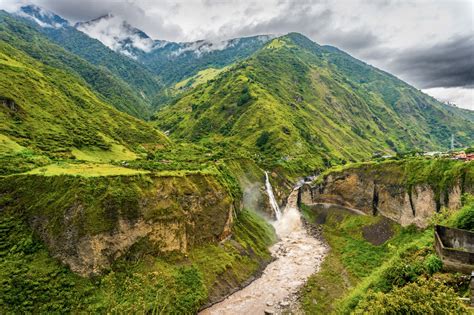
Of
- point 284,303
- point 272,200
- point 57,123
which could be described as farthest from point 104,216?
point 272,200

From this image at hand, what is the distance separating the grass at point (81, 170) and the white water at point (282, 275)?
27513 mm

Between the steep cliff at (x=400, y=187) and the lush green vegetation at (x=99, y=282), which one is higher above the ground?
the steep cliff at (x=400, y=187)

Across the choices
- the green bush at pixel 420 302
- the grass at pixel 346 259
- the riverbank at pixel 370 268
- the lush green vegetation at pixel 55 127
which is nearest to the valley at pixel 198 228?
the green bush at pixel 420 302

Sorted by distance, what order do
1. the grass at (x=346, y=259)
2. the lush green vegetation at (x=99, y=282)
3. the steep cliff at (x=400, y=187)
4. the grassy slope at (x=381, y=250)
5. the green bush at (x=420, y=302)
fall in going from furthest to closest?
the steep cliff at (x=400, y=187) → the grass at (x=346, y=259) → the lush green vegetation at (x=99, y=282) → the grassy slope at (x=381, y=250) → the green bush at (x=420, y=302)

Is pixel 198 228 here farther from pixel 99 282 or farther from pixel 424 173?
pixel 424 173

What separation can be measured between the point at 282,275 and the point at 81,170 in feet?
138

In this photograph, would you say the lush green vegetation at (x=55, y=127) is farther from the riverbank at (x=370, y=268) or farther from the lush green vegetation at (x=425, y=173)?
the lush green vegetation at (x=425, y=173)

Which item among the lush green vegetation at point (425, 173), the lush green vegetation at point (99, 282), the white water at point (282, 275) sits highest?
the lush green vegetation at point (425, 173)

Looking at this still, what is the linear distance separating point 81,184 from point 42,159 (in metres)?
16.5

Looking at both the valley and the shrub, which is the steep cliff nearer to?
the valley

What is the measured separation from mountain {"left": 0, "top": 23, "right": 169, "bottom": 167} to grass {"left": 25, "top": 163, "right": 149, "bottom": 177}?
944 centimetres

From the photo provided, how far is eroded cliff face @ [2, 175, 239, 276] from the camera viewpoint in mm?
47125

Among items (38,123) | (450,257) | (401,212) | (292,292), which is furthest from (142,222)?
(401,212)

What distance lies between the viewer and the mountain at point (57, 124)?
253ft
